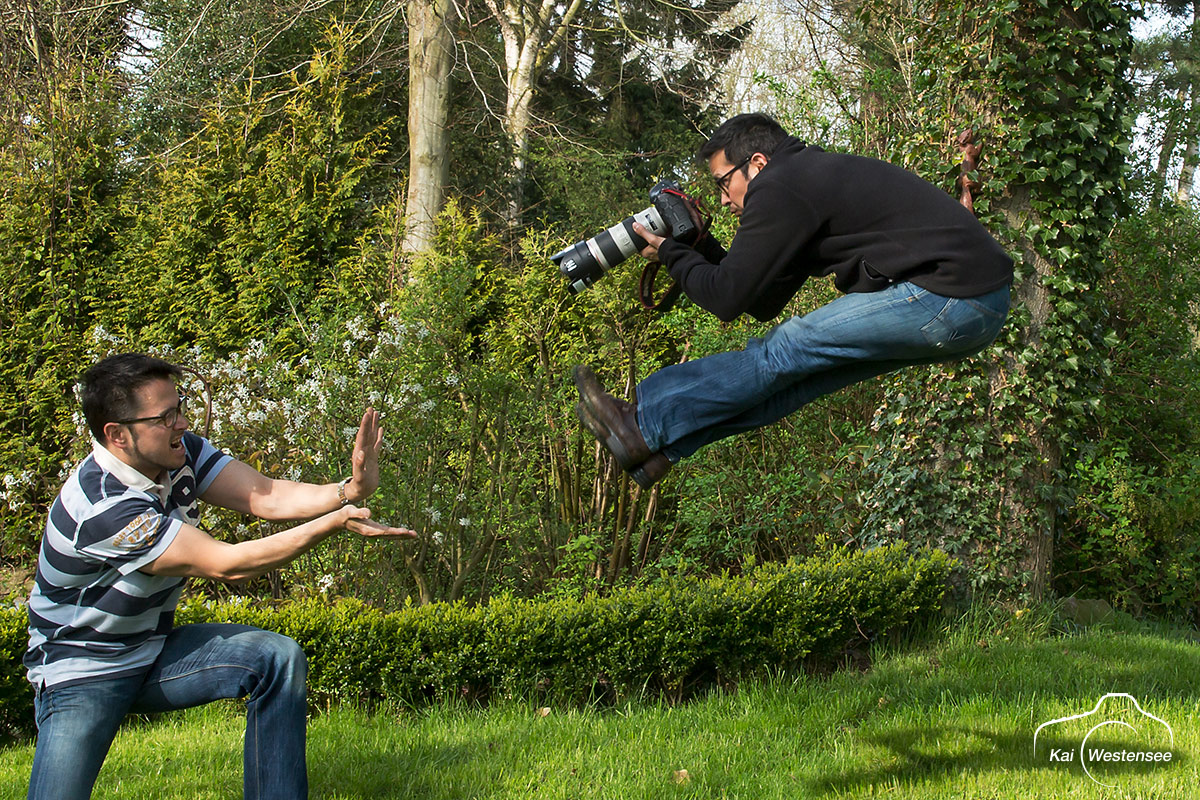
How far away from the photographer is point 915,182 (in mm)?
3072

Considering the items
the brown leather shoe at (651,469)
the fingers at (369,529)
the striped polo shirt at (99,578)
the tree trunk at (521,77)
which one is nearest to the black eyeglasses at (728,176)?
the brown leather shoe at (651,469)

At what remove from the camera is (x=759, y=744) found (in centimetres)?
392

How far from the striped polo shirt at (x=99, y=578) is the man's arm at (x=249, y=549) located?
40 millimetres

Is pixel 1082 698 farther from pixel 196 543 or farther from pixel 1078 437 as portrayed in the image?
pixel 196 543

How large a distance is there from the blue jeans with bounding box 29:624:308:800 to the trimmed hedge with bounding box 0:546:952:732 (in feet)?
4.73

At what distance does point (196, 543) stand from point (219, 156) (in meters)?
8.18

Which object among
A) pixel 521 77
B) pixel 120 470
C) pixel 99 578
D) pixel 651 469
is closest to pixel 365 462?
pixel 120 470

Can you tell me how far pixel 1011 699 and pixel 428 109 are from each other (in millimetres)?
7899

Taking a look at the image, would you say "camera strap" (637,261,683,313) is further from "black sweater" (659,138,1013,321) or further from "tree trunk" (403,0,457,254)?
"tree trunk" (403,0,457,254)

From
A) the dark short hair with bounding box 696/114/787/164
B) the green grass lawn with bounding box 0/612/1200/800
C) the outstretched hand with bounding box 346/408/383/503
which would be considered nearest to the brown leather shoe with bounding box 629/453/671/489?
the outstretched hand with bounding box 346/408/383/503

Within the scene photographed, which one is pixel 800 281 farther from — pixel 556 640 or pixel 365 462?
pixel 556 640

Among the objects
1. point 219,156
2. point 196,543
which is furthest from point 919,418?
point 219,156

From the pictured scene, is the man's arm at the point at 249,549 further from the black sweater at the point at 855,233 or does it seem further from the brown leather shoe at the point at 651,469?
the black sweater at the point at 855,233

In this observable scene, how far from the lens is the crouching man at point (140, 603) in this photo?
2686 mm
